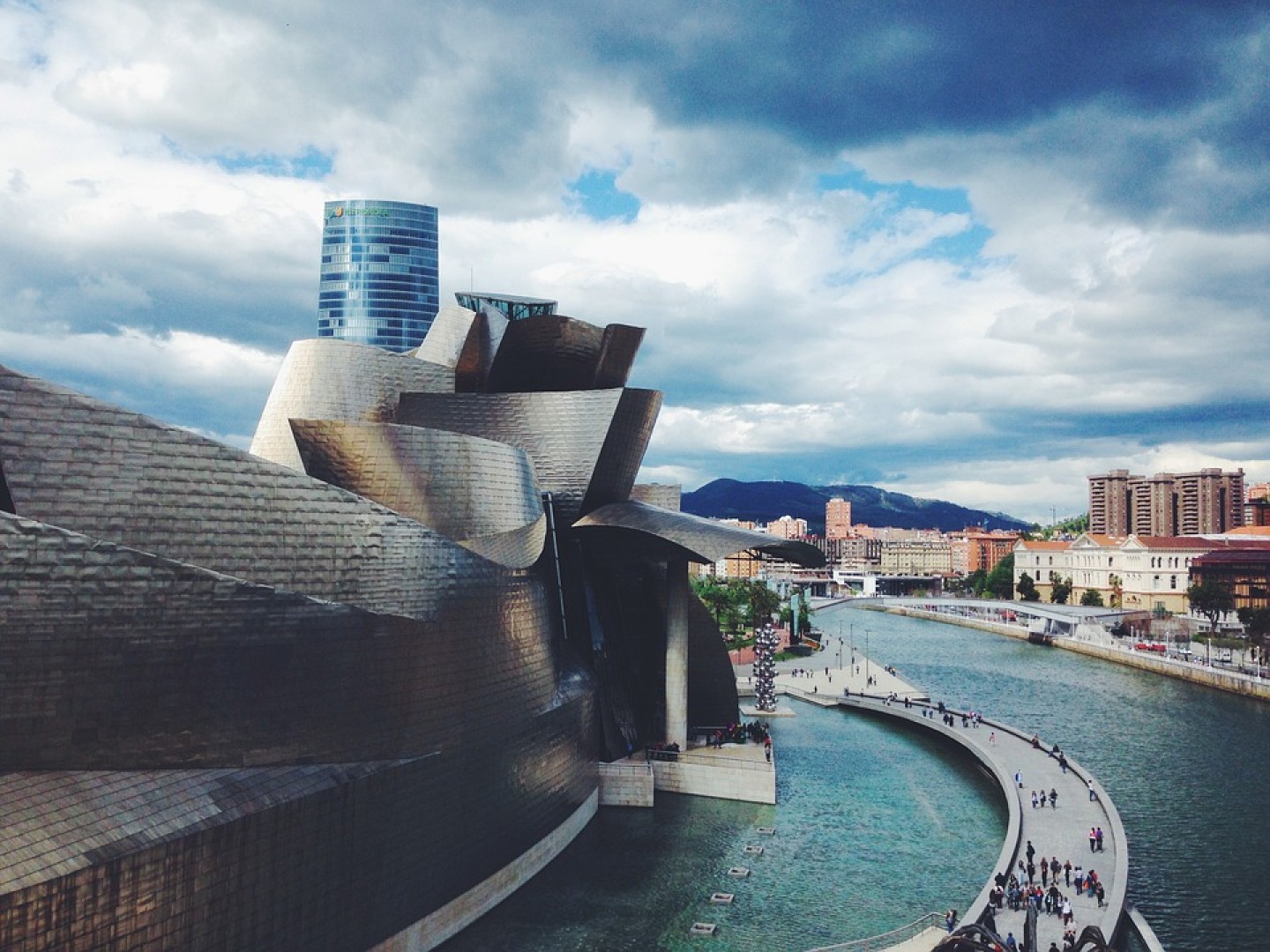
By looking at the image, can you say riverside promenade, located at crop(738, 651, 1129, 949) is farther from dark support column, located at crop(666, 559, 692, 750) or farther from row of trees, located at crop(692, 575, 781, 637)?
row of trees, located at crop(692, 575, 781, 637)

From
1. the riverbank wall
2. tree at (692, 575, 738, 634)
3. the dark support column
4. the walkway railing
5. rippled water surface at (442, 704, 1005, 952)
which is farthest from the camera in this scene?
tree at (692, 575, 738, 634)

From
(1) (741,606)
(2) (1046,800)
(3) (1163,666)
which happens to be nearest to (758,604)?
(1) (741,606)

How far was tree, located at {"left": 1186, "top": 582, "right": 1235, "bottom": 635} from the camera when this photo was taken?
83.2m

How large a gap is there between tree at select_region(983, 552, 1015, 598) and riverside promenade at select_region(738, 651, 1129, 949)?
8898 centimetres

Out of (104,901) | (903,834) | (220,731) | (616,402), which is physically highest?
(616,402)

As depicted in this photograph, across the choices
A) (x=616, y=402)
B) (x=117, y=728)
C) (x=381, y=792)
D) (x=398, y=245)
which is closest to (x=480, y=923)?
(x=381, y=792)

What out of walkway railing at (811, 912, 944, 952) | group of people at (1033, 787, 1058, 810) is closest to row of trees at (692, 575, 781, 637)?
group of people at (1033, 787, 1058, 810)

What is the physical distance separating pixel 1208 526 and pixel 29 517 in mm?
202942

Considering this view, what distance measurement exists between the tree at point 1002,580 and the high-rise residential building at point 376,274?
88.4 meters

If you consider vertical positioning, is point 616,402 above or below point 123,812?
above

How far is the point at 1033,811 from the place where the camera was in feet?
100.0

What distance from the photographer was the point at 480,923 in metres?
21.1

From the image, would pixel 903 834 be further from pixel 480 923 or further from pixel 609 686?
pixel 480 923

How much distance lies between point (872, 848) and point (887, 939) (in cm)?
679
